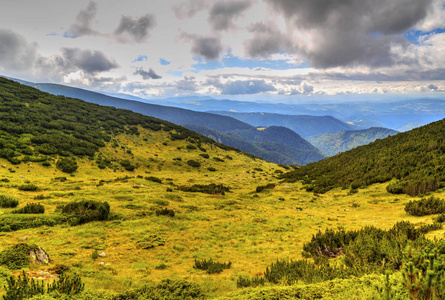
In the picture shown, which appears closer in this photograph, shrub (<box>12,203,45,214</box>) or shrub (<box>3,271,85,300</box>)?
shrub (<box>3,271,85,300</box>)

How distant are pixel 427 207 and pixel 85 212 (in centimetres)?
2235

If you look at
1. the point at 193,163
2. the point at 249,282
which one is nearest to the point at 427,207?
the point at 249,282

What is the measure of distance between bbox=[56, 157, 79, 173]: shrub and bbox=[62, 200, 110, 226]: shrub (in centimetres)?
2367

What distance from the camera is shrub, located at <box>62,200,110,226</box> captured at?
493 inches

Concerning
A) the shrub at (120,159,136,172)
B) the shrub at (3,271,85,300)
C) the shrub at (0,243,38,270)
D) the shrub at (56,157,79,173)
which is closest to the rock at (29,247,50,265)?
the shrub at (0,243,38,270)

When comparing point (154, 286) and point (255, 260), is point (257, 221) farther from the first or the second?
point (154, 286)

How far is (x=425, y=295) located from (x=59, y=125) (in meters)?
66.3

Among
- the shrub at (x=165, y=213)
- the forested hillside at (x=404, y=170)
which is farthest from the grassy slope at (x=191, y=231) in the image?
the forested hillside at (x=404, y=170)

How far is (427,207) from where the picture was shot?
12.9 meters

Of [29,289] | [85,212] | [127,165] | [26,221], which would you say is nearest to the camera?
[29,289]

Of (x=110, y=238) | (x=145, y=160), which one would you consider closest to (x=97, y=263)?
(x=110, y=238)

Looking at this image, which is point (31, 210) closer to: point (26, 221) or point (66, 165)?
point (26, 221)

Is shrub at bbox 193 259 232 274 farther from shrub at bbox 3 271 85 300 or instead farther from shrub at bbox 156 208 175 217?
shrub at bbox 156 208 175 217

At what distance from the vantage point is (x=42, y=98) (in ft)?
218
